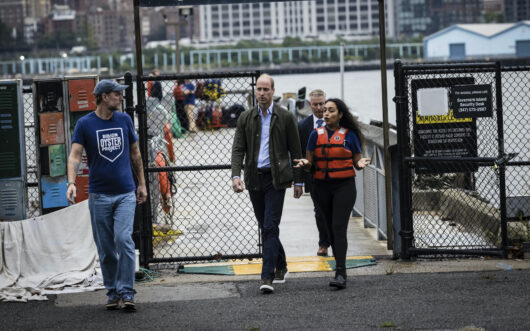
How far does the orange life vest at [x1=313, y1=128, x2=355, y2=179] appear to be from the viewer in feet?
26.0

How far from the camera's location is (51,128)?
871 cm

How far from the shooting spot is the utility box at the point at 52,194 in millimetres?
8727

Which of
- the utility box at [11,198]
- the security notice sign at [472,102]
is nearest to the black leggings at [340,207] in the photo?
the security notice sign at [472,102]

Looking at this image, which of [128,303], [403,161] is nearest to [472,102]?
[403,161]

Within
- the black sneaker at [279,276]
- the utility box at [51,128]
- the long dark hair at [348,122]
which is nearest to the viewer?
the long dark hair at [348,122]

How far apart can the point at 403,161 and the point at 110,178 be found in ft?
10.3

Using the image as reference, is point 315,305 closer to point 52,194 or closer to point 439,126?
point 439,126

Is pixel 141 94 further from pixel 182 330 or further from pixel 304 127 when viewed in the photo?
pixel 182 330

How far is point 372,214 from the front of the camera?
1142cm

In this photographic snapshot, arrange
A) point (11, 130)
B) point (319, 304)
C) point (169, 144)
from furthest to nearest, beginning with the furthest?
point (169, 144) < point (11, 130) < point (319, 304)

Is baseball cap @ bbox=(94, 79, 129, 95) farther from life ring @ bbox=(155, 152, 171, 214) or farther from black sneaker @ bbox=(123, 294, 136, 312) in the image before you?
life ring @ bbox=(155, 152, 171, 214)

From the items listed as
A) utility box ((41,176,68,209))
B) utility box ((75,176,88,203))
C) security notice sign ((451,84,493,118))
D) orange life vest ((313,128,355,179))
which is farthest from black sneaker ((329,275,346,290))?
utility box ((41,176,68,209))

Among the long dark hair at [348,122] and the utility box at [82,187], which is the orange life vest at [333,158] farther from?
the utility box at [82,187]

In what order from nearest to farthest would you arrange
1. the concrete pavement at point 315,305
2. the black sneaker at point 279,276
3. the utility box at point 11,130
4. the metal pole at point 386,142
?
the concrete pavement at point 315,305 → the black sneaker at point 279,276 → the utility box at point 11,130 → the metal pole at point 386,142
